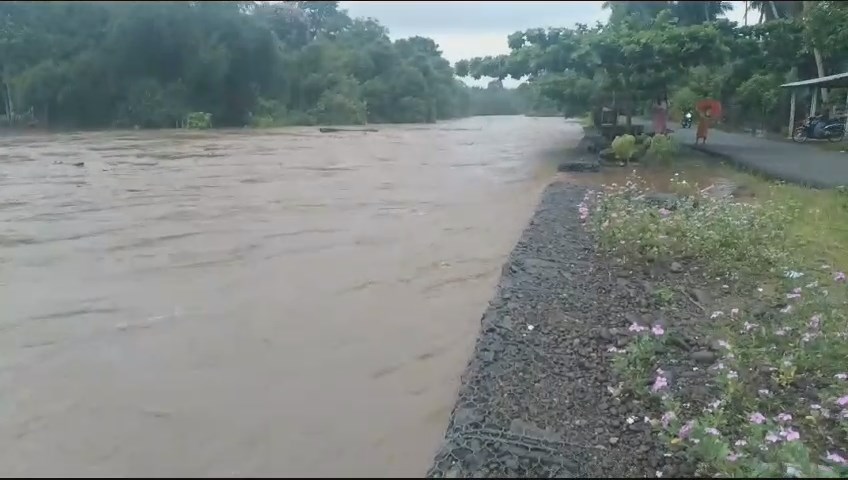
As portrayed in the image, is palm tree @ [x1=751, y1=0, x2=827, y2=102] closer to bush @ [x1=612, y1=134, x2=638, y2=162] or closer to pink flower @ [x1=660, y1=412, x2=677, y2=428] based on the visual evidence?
bush @ [x1=612, y1=134, x2=638, y2=162]

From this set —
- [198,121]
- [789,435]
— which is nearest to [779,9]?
[198,121]

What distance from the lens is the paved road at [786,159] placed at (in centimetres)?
1089

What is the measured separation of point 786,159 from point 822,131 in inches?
220

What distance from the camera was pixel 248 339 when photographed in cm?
442

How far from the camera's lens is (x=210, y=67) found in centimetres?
2462

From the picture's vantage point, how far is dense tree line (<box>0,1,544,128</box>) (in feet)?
39.7

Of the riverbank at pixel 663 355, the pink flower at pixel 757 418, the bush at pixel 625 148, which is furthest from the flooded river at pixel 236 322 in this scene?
the bush at pixel 625 148

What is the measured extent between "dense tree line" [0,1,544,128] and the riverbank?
457 cm

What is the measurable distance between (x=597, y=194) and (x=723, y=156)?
6.20 metres

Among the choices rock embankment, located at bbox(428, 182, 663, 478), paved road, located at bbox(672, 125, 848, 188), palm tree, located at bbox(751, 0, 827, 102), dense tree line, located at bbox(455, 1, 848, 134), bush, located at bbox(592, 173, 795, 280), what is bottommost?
rock embankment, located at bbox(428, 182, 663, 478)

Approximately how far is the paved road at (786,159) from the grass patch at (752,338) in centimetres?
272

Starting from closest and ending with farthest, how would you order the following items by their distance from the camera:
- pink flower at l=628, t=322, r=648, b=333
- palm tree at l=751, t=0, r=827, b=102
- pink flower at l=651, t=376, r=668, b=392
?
pink flower at l=651, t=376, r=668, b=392 < pink flower at l=628, t=322, r=648, b=333 < palm tree at l=751, t=0, r=827, b=102

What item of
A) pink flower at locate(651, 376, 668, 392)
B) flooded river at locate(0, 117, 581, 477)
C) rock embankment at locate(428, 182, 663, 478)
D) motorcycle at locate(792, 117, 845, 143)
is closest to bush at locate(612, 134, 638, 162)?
flooded river at locate(0, 117, 581, 477)

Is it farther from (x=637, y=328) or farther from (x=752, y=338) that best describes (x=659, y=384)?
(x=752, y=338)
